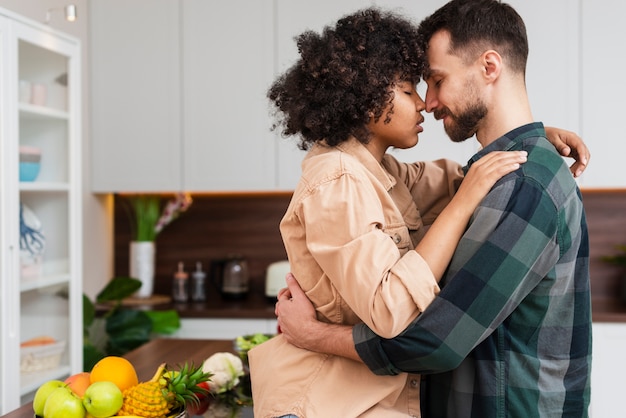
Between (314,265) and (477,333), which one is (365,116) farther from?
(477,333)

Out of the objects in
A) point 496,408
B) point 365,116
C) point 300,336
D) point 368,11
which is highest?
point 368,11

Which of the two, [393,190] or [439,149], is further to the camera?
[439,149]

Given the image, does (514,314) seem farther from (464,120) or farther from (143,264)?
(143,264)

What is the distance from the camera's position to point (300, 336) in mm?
1532

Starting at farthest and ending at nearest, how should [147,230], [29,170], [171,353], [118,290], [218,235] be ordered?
1. [218,235]
2. [147,230]
3. [118,290]
4. [29,170]
5. [171,353]

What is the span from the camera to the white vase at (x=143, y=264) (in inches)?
164

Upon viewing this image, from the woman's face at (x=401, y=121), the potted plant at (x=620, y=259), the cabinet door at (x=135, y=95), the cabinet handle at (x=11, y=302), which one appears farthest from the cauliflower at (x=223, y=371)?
the potted plant at (x=620, y=259)

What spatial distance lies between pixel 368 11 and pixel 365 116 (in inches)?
9.2

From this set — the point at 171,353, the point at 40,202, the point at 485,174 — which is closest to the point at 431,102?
the point at 485,174

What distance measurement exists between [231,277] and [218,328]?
355 millimetres

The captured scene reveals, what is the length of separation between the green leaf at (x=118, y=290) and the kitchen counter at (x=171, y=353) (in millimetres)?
1222

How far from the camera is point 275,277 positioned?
395 cm

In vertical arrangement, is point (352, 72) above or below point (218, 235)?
above

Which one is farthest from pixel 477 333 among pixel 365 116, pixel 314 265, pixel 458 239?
pixel 365 116
